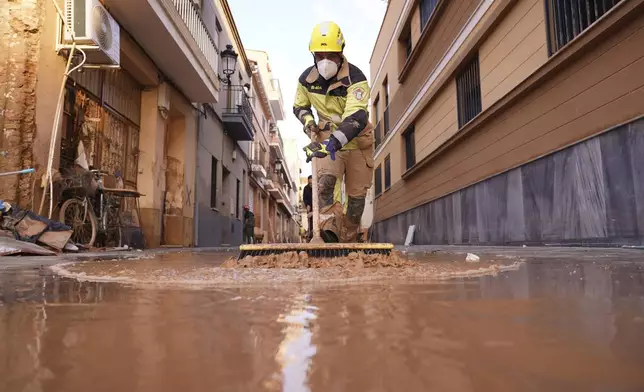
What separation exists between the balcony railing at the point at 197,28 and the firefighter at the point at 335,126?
4.74m

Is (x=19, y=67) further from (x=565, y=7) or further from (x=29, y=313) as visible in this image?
(x=565, y=7)

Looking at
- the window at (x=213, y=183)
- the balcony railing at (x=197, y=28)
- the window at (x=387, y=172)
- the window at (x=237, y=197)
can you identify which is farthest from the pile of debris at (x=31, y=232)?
the window at (x=387, y=172)

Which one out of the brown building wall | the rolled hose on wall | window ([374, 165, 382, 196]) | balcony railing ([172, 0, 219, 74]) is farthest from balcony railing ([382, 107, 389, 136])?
the rolled hose on wall

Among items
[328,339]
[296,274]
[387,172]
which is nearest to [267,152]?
[387,172]

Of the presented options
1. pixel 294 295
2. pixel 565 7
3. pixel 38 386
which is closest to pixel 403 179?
pixel 565 7

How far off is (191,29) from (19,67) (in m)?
3.97

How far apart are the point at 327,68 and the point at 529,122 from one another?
2.87m

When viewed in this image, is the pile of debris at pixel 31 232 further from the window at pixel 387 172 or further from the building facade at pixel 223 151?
the window at pixel 387 172

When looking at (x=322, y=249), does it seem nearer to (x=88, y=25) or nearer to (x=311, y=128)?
(x=311, y=128)

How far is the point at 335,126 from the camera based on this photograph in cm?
353

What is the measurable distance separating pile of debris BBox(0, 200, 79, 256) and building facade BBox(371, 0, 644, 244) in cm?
471

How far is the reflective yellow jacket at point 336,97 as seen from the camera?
3059 millimetres

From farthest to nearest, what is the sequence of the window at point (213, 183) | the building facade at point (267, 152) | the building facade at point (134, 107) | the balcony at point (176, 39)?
the building facade at point (267, 152), the window at point (213, 183), the balcony at point (176, 39), the building facade at point (134, 107)

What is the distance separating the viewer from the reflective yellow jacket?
120 inches
